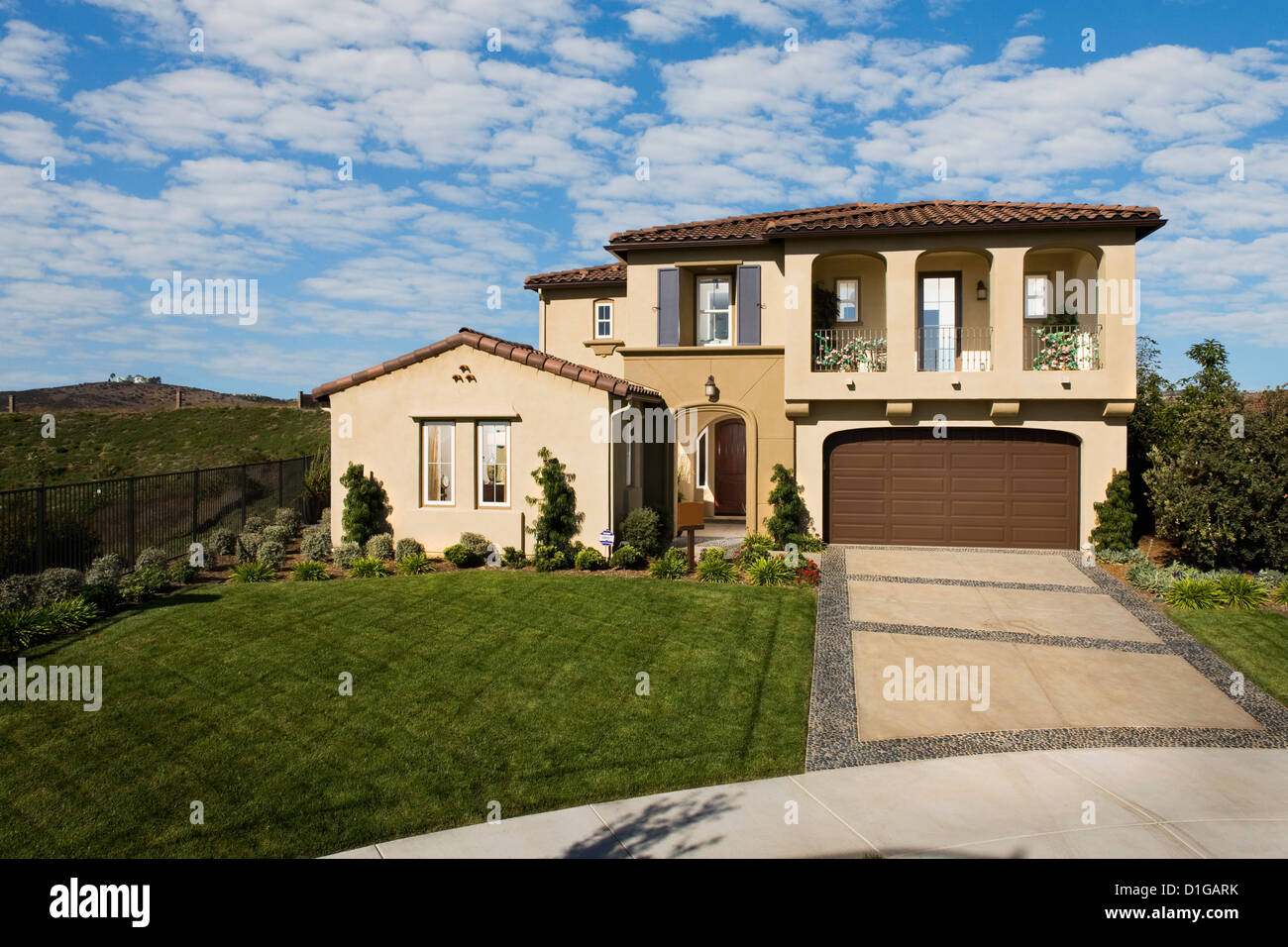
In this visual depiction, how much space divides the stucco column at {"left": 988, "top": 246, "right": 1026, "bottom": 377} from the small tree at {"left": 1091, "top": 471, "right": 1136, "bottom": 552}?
3213mm

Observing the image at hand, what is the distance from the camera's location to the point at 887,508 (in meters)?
18.4

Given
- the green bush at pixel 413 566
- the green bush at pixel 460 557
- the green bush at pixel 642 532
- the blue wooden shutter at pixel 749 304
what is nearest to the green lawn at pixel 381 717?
the green bush at pixel 413 566

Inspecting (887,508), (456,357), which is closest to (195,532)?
(456,357)

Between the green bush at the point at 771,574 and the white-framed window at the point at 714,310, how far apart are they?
23.0 ft

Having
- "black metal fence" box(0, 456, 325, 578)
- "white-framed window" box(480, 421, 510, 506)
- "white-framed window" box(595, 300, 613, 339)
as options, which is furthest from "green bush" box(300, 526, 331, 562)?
"white-framed window" box(595, 300, 613, 339)

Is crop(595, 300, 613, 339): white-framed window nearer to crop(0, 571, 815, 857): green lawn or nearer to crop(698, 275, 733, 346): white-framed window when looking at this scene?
crop(698, 275, 733, 346): white-framed window

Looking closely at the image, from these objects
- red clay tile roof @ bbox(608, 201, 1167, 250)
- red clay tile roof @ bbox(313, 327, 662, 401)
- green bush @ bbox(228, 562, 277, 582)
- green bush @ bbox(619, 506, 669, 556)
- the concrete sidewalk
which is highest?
red clay tile roof @ bbox(608, 201, 1167, 250)

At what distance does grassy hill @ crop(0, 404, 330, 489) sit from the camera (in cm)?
3612

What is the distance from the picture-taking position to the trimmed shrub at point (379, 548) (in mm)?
15541

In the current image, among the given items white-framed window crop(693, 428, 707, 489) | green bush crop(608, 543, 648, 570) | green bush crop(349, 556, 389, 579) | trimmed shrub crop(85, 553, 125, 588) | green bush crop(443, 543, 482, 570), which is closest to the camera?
trimmed shrub crop(85, 553, 125, 588)

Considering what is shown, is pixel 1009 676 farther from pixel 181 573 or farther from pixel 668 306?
pixel 181 573

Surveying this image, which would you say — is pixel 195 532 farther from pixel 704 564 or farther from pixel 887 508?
pixel 887 508
